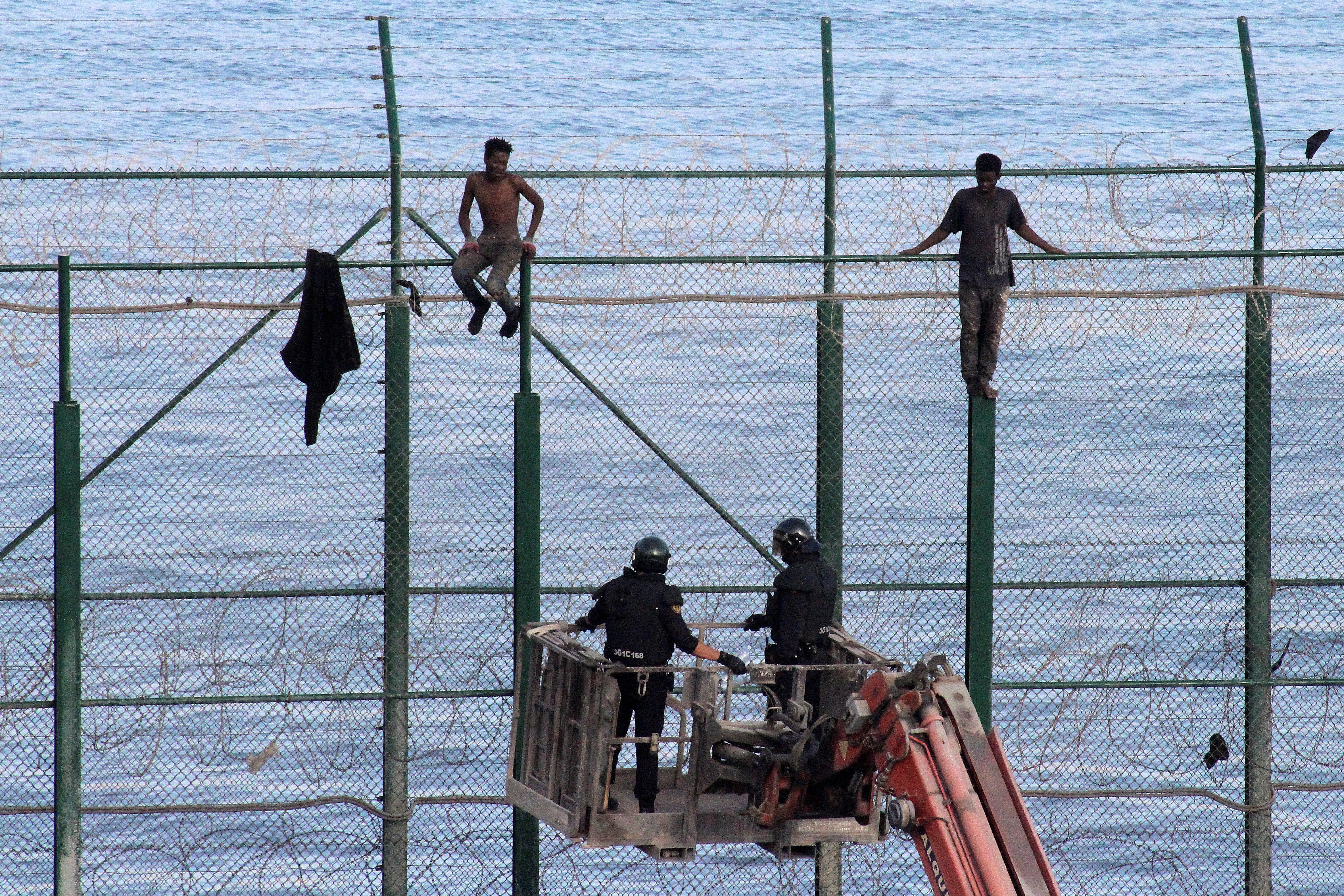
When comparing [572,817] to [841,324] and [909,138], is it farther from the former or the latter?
[909,138]

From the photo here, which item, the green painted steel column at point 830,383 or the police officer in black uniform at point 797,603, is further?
the green painted steel column at point 830,383

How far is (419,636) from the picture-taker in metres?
13.1

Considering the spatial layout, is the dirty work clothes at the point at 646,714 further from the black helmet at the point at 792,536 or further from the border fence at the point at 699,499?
the border fence at the point at 699,499

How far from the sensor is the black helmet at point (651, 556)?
36.9 ft

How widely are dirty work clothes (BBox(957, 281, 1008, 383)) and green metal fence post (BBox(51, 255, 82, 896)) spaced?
5.64 meters

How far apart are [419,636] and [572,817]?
228 cm

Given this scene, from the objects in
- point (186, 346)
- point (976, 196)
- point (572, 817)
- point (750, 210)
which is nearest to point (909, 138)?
point (750, 210)

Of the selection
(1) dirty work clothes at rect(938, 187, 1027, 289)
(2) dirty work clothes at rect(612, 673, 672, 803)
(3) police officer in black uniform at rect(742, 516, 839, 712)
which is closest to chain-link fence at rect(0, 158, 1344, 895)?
(1) dirty work clothes at rect(938, 187, 1027, 289)

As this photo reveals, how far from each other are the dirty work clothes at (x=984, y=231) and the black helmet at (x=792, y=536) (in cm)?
222

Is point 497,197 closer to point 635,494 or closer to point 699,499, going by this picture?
point 635,494

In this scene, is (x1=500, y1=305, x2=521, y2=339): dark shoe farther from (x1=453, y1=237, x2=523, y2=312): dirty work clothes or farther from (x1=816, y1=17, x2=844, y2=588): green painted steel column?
(x1=816, y1=17, x2=844, y2=588): green painted steel column

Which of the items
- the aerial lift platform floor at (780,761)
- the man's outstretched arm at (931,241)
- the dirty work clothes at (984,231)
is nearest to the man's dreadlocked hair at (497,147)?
the man's outstretched arm at (931,241)

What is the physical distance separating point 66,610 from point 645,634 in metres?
3.68

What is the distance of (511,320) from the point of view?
12.5 m
